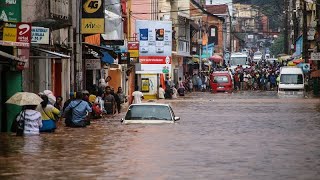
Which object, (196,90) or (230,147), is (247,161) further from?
(196,90)

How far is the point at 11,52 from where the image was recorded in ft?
99.1

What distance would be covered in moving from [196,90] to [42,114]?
64207mm

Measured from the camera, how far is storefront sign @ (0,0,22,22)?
30.4 m

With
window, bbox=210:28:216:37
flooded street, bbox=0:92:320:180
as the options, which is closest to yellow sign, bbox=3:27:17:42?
flooded street, bbox=0:92:320:180

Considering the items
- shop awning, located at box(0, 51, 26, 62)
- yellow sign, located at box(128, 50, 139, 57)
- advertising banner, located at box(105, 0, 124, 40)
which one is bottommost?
shop awning, located at box(0, 51, 26, 62)

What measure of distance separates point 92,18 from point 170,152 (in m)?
20.9

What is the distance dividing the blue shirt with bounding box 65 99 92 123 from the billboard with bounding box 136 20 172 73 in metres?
35.9

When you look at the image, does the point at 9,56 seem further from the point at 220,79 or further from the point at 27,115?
the point at 220,79

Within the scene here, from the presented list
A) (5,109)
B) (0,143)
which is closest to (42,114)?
(5,109)

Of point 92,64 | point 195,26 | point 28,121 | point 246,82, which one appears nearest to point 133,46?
point 92,64

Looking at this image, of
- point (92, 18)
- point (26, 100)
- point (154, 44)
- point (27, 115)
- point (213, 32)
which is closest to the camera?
point (26, 100)

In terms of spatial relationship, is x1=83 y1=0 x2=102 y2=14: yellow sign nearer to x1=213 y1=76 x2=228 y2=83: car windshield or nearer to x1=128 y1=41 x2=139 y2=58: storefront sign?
x1=128 y1=41 x2=139 y2=58: storefront sign

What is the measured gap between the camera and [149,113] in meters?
31.8

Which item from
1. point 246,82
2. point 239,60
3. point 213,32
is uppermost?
point 213,32
